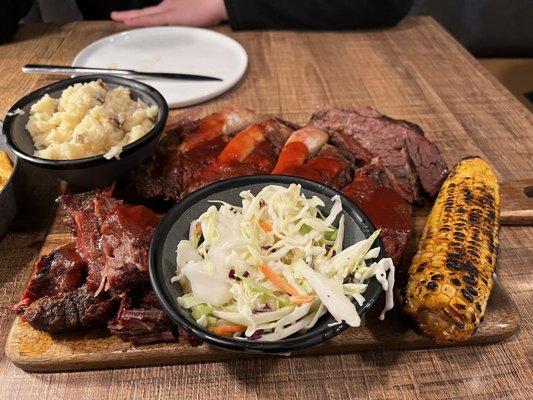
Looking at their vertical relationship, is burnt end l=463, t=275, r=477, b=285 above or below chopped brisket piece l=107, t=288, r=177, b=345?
below

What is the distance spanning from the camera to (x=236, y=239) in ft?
5.15

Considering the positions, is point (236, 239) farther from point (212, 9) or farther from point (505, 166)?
point (212, 9)

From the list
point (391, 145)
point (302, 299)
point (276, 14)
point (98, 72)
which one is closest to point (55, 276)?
point (302, 299)

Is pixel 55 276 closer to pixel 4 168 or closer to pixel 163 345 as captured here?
pixel 163 345

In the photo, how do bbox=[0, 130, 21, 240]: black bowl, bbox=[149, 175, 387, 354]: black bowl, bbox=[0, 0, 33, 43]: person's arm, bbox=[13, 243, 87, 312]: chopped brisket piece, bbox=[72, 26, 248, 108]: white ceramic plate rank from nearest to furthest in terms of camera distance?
bbox=[149, 175, 387, 354]: black bowl < bbox=[13, 243, 87, 312]: chopped brisket piece < bbox=[0, 130, 21, 240]: black bowl < bbox=[72, 26, 248, 108]: white ceramic plate < bbox=[0, 0, 33, 43]: person's arm

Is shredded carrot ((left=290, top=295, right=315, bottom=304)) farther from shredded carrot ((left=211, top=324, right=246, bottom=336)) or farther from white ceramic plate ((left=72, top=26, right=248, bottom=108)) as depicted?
white ceramic plate ((left=72, top=26, right=248, bottom=108))

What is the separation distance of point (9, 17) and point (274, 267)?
11.0 ft

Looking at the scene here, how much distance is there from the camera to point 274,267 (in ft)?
5.05

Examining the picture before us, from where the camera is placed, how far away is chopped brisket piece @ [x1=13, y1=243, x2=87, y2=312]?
1.76 m

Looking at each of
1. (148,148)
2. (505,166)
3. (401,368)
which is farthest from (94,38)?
(401,368)

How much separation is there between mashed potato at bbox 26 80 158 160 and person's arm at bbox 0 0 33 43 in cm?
177

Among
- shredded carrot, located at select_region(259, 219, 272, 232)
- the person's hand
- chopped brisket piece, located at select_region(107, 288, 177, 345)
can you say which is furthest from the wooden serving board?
the person's hand

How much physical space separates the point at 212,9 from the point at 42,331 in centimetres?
301

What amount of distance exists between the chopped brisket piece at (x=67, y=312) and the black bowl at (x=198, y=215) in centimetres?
→ 29
